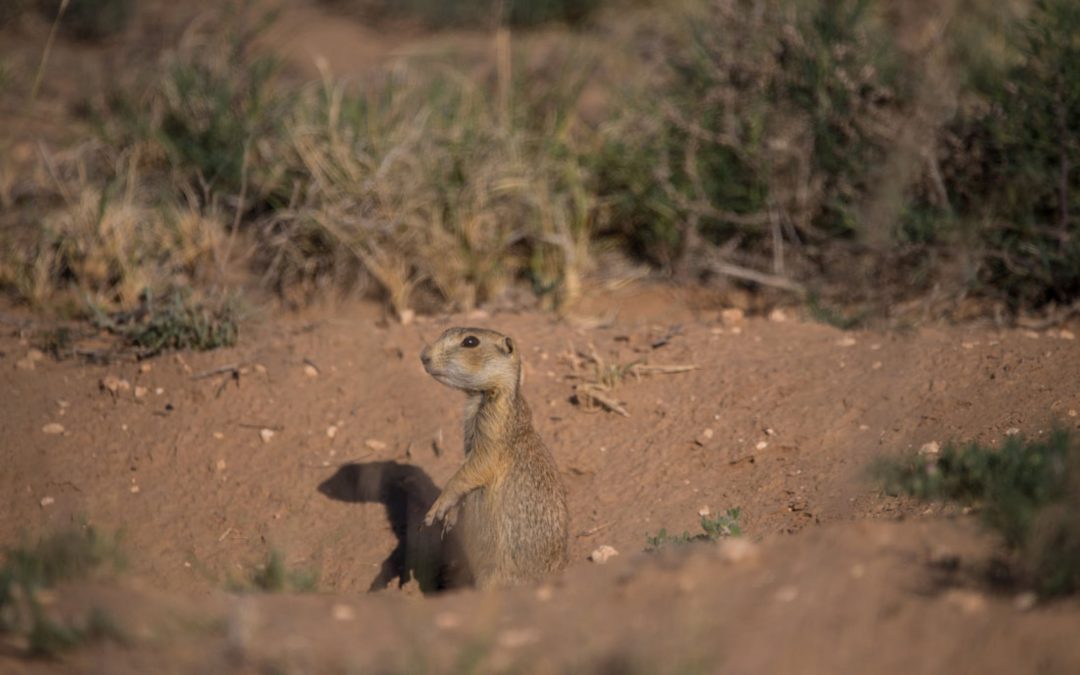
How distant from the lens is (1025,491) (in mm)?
3471

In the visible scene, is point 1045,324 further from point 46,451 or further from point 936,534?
point 46,451

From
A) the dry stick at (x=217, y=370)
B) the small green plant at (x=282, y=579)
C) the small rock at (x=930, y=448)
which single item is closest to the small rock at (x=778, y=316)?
the small rock at (x=930, y=448)

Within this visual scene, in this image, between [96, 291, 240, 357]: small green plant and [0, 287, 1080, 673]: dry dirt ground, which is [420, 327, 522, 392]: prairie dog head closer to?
[0, 287, 1080, 673]: dry dirt ground

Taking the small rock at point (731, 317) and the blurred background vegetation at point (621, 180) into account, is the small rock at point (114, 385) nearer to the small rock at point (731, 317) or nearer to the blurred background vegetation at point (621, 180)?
the blurred background vegetation at point (621, 180)

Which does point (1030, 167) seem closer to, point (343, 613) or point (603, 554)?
point (603, 554)

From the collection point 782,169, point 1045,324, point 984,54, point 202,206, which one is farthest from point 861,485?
point 202,206

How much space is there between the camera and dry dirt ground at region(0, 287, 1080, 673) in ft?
11.9

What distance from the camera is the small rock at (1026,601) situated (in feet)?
10.0

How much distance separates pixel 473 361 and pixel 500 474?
19.8 inches

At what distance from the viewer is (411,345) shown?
6250 millimetres

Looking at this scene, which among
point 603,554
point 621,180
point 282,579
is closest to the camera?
point 282,579

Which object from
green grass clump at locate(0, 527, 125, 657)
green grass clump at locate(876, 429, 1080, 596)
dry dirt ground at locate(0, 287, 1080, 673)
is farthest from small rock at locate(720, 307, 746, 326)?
green grass clump at locate(0, 527, 125, 657)

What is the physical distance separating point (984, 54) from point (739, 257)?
7.28ft

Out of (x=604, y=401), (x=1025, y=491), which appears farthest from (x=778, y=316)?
(x=1025, y=491)
